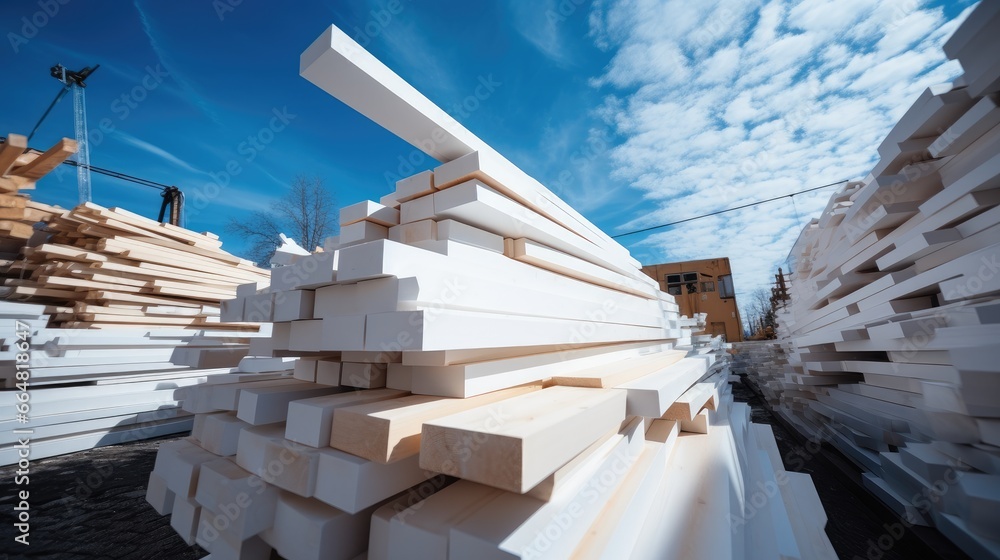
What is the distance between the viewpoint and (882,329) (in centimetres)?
253

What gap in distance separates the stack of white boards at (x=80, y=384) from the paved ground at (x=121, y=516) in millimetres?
237

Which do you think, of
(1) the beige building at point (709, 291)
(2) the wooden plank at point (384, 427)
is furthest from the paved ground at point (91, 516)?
(1) the beige building at point (709, 291)

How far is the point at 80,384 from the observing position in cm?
380

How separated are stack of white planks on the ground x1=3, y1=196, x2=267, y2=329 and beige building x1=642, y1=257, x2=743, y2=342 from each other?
19363mm

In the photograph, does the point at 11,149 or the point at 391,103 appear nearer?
the point at 391,103

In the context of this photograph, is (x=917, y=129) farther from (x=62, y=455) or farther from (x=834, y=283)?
(x=62, y=455)

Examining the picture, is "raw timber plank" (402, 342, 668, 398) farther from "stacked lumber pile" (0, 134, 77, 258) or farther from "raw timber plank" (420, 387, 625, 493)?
"stacked lumber pile" (0, 134, 77, 258)

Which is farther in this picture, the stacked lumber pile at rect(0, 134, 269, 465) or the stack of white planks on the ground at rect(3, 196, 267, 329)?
the stack of white planks on the ground at rect(3, 196, 267, 329)

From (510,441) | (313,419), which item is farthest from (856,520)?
(313,419)

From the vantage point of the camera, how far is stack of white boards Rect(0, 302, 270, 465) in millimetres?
2918

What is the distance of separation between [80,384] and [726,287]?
22426mm

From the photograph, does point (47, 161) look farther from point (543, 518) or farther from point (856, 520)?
point (856, 520)

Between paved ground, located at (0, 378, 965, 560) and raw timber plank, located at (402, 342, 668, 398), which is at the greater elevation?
raw timber plank, located at (402, 342, 668, 398)

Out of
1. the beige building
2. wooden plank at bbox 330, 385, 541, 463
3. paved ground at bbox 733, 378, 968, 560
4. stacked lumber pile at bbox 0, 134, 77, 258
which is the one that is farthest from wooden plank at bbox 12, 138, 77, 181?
the beige building
